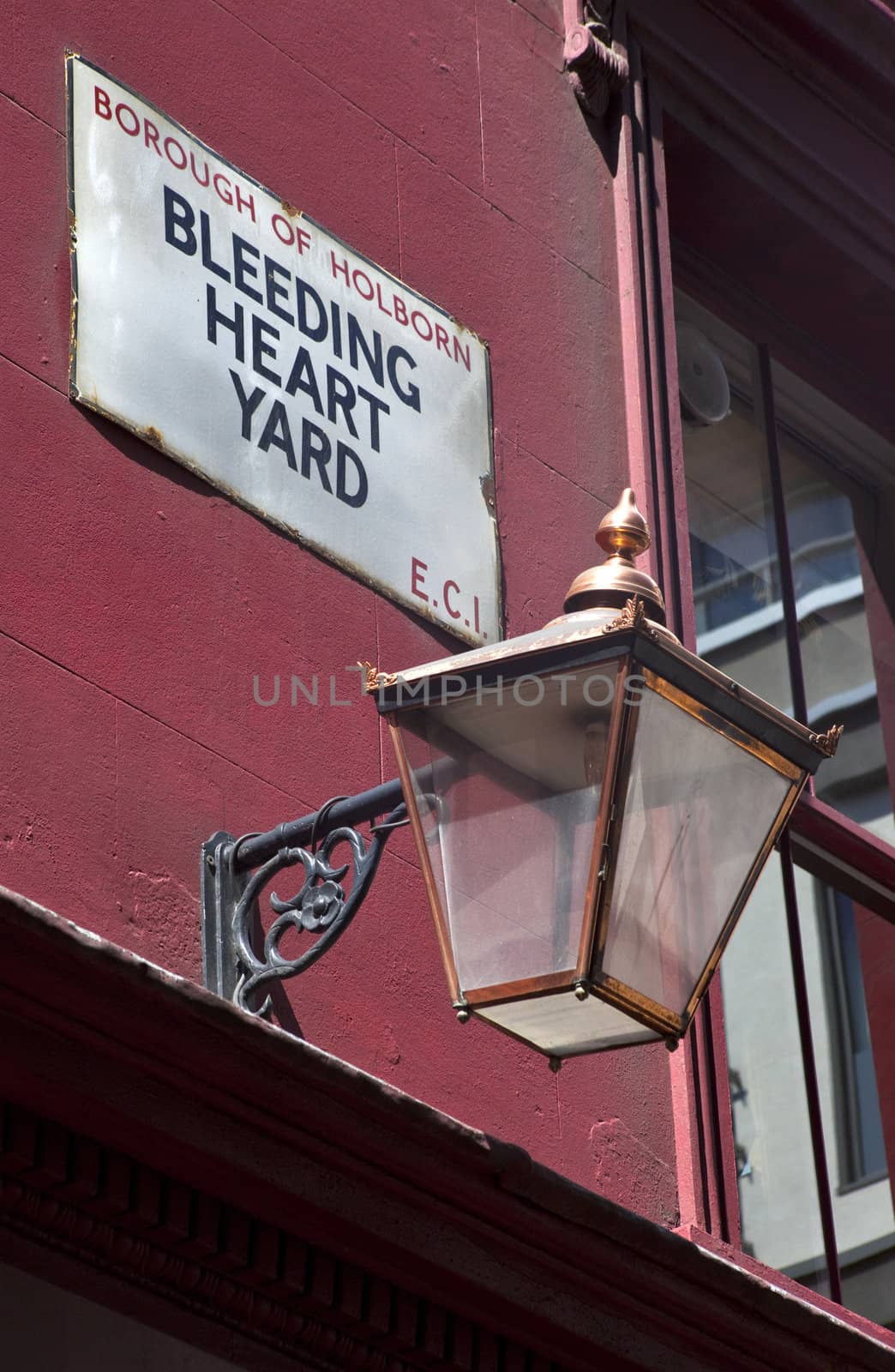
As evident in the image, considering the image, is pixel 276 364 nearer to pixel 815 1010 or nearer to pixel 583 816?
pixel 583 816

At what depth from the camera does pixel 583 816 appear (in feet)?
13.8

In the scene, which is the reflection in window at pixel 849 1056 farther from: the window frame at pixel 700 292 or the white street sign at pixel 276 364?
the white street sign at pixel 276 364

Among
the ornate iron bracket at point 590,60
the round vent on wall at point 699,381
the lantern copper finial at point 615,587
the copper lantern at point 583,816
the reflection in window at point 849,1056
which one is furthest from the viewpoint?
the reflection in window at point 849,1056

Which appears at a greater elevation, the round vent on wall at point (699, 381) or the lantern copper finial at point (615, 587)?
the round vent on wall at point (699, 381)

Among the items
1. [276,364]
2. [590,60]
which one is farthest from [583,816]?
[590,60]

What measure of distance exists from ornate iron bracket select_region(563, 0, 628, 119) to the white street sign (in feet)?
4.30

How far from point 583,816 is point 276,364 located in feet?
6.26

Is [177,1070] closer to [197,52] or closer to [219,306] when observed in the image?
[219,306]

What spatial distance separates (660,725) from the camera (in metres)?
4.27

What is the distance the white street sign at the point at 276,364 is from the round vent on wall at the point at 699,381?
74.1 inches

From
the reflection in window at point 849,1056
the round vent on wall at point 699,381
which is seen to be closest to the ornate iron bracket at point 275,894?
the round vent on wall at point 699,381

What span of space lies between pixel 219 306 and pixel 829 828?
2658 mm

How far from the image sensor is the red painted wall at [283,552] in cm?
500

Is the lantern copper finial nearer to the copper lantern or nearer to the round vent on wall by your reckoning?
the copper lantern
